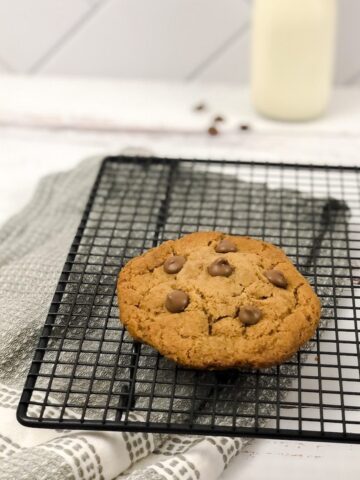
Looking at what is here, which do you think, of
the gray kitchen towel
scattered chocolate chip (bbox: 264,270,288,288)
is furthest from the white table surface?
scattered chocolate chip (bbox: 264,270,288,288)

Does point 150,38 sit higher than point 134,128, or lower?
higher

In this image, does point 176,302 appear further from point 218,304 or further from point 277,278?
point 277,278

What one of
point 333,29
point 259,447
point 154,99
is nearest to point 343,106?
point 333,29

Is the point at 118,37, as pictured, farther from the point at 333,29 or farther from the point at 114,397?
the point at 114,397

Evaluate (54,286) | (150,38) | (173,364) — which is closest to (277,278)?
(173,364)

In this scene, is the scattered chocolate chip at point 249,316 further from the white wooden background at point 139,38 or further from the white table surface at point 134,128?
the white wooden background at point 139,38

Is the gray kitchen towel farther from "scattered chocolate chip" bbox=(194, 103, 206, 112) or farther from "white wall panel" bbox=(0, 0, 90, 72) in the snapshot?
"white wall panel" bbox=(0, 0, 90, 72)
